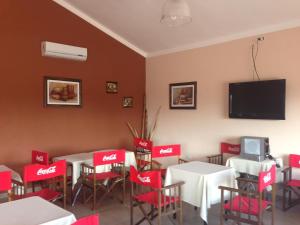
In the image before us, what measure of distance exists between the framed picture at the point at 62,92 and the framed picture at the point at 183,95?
6.17ft

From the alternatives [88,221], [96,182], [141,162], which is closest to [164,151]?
[141,162]

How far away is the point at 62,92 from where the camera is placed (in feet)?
16.1

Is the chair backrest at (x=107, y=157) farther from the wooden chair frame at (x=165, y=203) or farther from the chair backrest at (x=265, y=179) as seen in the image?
the chair backrest at (x=265, y=179)

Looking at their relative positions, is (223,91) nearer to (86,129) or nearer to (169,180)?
(169,180)

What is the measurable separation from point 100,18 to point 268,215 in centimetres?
428

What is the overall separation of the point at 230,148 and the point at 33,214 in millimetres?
3434

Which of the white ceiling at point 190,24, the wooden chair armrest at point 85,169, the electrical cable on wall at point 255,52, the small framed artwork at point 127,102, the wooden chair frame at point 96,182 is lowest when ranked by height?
the wooden chair frame at point 96,182

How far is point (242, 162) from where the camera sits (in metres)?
4.02

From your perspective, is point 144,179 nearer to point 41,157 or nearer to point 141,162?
point 41,157

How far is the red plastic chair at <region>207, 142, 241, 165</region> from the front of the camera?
14.9 ft

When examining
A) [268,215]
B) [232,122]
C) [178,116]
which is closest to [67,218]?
[268,215]

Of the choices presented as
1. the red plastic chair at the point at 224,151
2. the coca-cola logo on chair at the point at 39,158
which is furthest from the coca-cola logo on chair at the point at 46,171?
the red plastic chair at the point at 224,151

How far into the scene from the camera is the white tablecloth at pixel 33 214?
6.03 feet

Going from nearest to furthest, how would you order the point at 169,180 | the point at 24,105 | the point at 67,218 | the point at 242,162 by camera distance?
1. the point at 67,218
2. the point at 169,180
3. the point at 242,162
4. the point at 24,105
